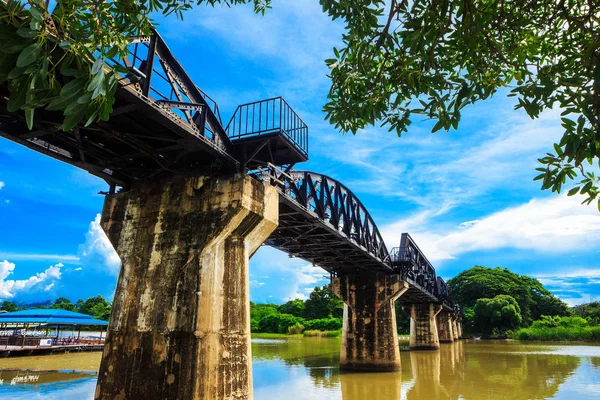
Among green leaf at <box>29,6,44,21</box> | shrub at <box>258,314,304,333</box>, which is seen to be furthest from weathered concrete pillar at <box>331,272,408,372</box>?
shrub at <box>258,314,304,333</box>

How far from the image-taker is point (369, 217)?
29.3 meters

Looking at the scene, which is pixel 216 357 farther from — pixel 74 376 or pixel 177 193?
pixel 74 376

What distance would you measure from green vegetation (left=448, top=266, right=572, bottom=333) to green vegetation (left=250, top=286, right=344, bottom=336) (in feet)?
100

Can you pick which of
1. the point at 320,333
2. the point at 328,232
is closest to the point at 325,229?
the point at 328,232

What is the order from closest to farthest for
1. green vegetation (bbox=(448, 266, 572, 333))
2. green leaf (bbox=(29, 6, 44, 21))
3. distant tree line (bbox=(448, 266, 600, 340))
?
1. green leaf (bbox=(29, 6, 44, 21))
2. distant tree line (bbox=(448, 266, 600, 340))
3. green vegetation (bbox=(448, 266, 572, 333))

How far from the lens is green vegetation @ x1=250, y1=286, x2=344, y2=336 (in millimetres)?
87438

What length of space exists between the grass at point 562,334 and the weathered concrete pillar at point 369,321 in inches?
2191

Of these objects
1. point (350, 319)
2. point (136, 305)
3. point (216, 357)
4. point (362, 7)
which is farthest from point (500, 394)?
point (362, 7)

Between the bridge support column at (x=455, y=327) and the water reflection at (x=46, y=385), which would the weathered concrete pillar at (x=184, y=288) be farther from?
the bridge support column at (x=455, y=327)

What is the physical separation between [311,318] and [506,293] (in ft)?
151

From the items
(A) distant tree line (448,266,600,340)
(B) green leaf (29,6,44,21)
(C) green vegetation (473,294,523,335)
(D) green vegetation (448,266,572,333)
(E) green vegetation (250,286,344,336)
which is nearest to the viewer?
(B) green leaf (29,6,44,21)

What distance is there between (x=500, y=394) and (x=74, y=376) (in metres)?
22.7

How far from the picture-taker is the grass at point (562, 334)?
67.4m

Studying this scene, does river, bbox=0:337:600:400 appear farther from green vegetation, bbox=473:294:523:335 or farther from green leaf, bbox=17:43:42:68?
green vegetation, bbox=473:294:523:335
